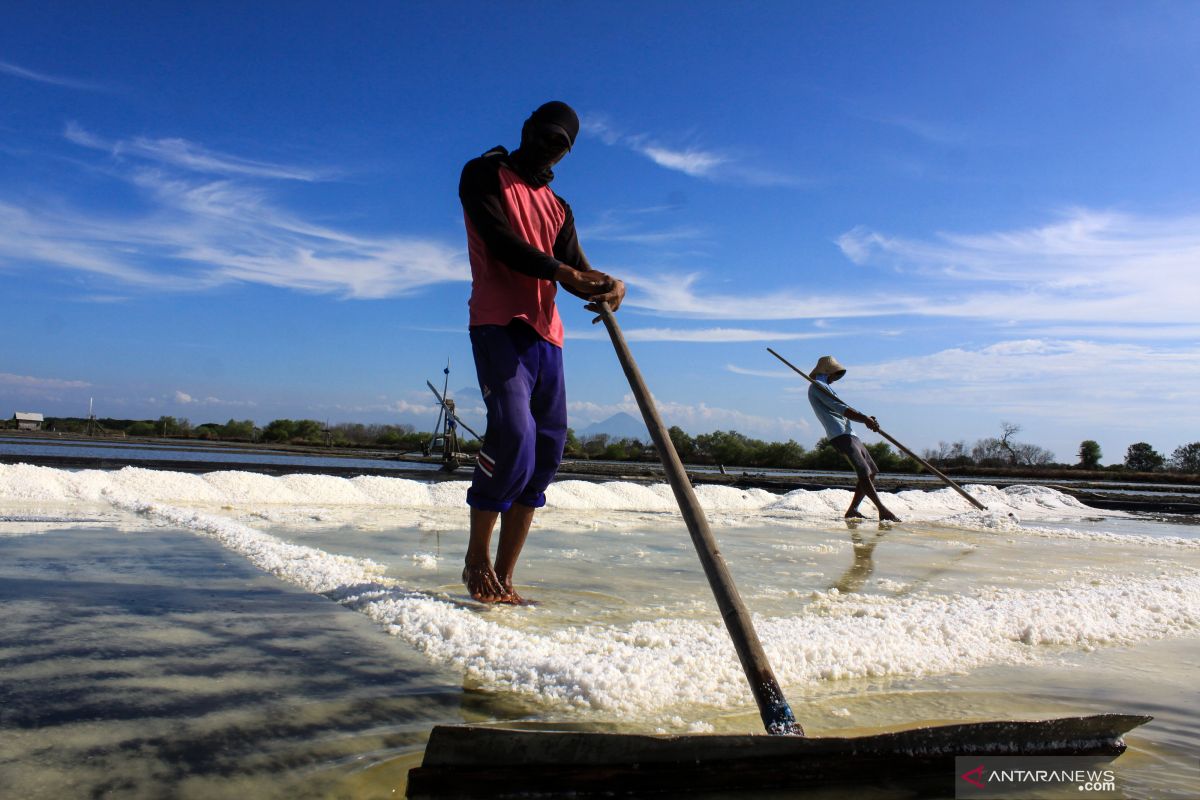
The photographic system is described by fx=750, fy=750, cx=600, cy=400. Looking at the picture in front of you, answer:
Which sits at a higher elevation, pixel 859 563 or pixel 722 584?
pixel 722 584

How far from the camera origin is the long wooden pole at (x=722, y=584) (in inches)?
56.6

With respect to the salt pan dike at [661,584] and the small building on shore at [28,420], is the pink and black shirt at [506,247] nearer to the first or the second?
the salt pan dike at [661,584]

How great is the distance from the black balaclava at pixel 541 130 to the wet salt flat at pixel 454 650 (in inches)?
61.9

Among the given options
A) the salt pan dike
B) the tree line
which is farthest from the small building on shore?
the salt pan dike

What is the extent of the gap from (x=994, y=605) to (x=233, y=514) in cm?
472

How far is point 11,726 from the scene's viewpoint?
1287mm

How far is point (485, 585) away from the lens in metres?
2.57

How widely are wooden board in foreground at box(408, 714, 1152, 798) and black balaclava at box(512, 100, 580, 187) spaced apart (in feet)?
6.99

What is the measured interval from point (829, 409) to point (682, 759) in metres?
7.84

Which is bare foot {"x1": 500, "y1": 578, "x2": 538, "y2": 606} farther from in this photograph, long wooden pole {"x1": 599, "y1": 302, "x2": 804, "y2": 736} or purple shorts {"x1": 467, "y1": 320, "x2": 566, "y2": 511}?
long wooden pole {"x1": 599, "y1": 302, "x2": 804, "y2": 736}

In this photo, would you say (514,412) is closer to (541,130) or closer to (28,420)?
(541,130)

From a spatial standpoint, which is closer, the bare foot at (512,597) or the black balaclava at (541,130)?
the bare foot at (512,597)

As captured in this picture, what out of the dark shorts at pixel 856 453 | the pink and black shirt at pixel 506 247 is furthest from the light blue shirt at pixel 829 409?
the pink and black shirt at pixel 506 247

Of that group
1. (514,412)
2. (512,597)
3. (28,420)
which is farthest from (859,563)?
(28,420)
